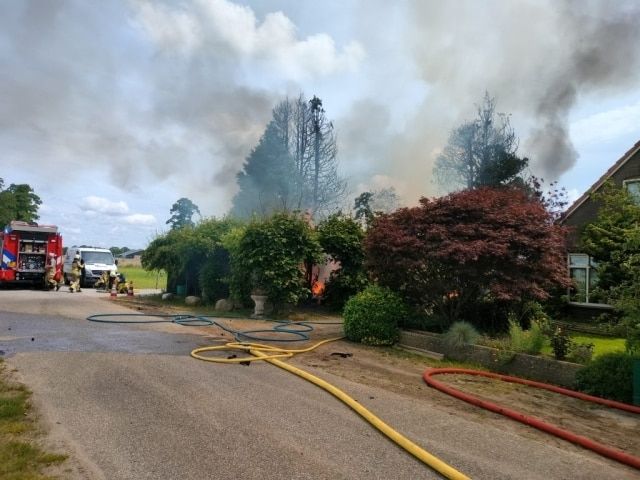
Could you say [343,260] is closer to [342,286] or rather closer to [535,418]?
[342,286]

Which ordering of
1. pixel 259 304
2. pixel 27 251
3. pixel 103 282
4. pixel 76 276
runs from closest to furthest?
pixel 259 304, pixel 27 251, pixel 76 276, pixel 103 282

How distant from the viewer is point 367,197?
4112 cm

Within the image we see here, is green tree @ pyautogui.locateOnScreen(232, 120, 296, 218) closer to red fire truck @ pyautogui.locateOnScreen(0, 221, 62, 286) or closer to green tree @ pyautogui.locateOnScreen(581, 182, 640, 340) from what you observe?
red fire truck @ pyautogui.locateOnScreen(0, 221, 62, 286)

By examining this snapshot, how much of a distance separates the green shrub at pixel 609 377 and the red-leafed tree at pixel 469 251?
2.30m

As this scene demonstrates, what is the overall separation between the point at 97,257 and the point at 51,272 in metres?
5.74

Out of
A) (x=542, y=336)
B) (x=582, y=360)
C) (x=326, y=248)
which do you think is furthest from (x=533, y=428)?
(x=326, y=248)

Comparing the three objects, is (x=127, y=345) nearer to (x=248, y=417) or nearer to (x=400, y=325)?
(x=248, y=417)

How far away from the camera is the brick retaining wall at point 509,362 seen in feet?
23.5

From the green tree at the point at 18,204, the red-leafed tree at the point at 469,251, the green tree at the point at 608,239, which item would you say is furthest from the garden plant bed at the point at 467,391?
the green tree at the point at 18,204

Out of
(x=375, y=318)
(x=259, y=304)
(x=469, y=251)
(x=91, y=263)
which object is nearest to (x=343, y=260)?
(x=259, y=304)

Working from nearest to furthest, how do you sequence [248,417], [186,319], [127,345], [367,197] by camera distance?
[248,417] → [127,345] → [186,319] → [367,197]

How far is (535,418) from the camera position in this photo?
535 centimetres

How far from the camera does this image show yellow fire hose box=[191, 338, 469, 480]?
3818mm

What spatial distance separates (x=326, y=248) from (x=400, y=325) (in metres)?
6.29
